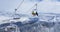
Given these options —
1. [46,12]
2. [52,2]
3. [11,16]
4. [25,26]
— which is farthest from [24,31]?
[52,2]

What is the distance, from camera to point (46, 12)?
66.4 inches

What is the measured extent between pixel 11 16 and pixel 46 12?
39 cm

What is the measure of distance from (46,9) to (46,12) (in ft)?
0.11

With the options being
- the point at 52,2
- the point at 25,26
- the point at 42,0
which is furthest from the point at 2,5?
the point at 52,2

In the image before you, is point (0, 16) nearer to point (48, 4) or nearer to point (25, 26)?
point (25, 26)

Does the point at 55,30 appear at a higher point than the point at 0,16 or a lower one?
lower

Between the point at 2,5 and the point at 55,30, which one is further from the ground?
the point at 2,5

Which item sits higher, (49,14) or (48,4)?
(48,4)

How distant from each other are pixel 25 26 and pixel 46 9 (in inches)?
11.9

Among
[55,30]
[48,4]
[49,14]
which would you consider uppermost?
[48,4]

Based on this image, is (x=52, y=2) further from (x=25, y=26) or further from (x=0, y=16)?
(x=0, y=16)

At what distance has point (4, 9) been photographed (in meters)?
1.66

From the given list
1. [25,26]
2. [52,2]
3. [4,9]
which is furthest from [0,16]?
[52,2]

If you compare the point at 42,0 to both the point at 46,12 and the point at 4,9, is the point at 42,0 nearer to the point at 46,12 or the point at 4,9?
the point at 46,12
